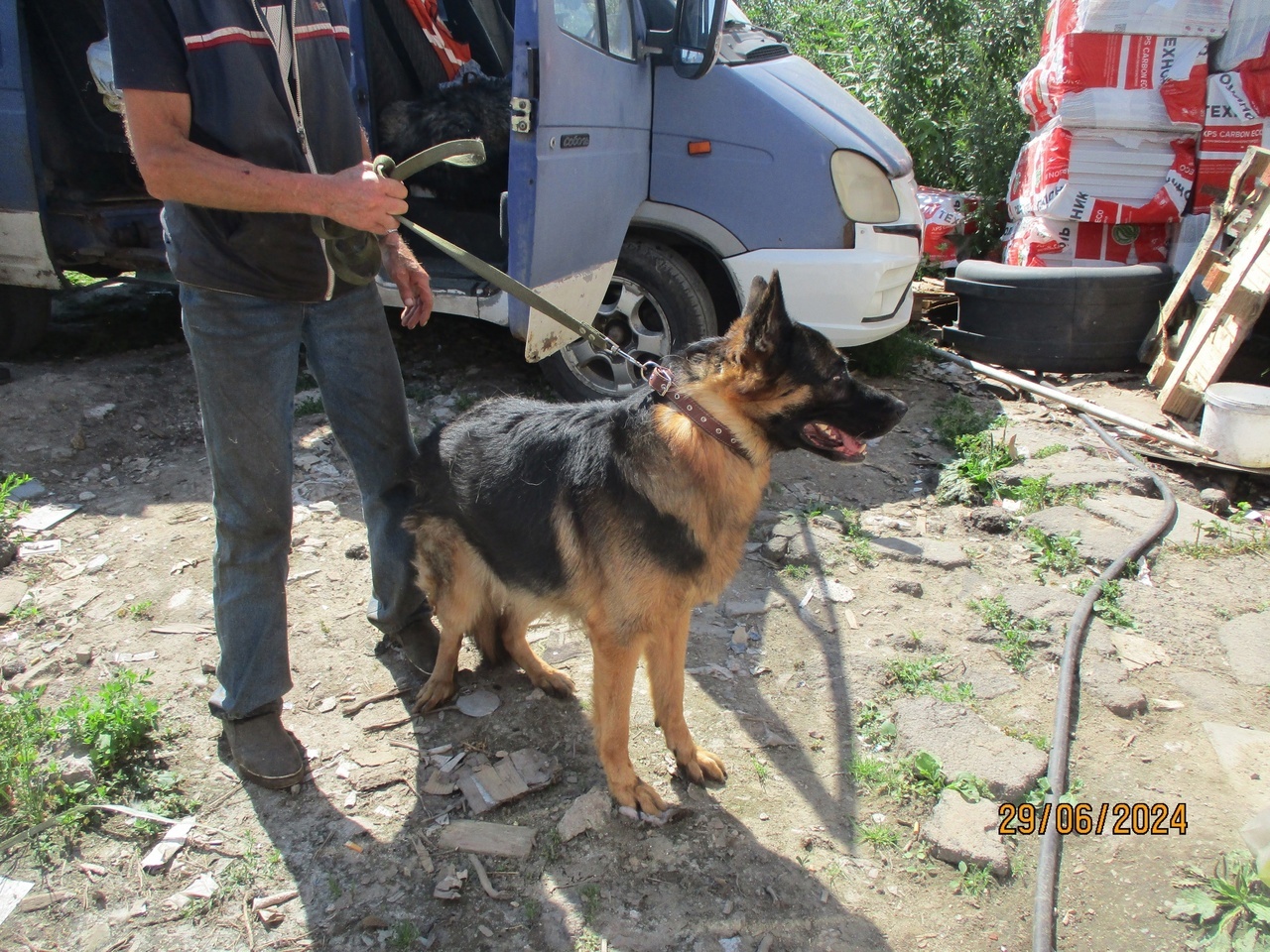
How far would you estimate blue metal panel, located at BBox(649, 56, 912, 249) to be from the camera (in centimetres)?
500

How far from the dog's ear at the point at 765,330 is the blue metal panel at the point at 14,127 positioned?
5.05 meters

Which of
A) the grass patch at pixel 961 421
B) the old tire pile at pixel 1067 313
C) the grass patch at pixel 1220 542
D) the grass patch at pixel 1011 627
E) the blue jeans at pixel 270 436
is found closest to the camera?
the blue jeans at pixel 270 436

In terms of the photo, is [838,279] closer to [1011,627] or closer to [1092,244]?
[1011,627]

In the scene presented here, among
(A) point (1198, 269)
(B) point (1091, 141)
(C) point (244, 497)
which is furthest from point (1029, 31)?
(C) point (244, 497)

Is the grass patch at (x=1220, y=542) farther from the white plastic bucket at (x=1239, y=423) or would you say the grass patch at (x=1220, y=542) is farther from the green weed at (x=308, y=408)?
the green weed at (x=308, y=408)

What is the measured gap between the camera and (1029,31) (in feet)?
29.3

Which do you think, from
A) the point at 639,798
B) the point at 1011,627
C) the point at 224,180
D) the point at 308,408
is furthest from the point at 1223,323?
the point at 224,180

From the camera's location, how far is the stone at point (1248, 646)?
3.30 meters

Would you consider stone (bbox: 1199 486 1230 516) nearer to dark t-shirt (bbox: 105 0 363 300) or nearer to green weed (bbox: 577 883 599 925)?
green weed (bbox: 577 883 599 925)

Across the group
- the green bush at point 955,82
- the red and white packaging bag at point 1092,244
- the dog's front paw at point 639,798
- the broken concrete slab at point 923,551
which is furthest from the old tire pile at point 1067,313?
the dog's front paw at point 639,798

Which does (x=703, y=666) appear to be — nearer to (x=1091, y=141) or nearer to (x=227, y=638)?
(x=227, y=638)

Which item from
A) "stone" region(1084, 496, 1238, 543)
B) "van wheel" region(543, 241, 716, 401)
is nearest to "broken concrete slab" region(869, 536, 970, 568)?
"stone" region(1084, 496, 1238, 543)

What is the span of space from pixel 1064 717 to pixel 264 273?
2.92 m

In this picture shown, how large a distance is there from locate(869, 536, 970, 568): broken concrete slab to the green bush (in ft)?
17.8
